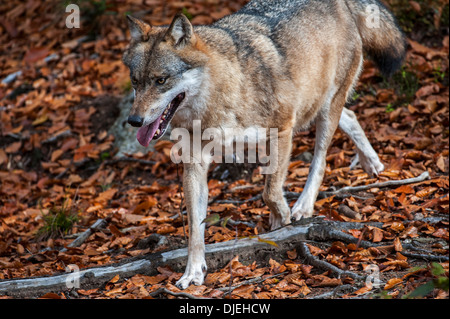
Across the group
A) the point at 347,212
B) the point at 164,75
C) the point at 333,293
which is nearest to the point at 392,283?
the point at 333,293

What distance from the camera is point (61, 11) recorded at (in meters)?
10.5

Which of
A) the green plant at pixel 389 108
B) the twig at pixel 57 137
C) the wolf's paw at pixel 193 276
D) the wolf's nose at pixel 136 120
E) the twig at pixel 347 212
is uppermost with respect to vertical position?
the wolf's nose at pixel 136 120

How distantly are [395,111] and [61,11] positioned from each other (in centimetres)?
683

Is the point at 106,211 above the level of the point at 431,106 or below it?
below

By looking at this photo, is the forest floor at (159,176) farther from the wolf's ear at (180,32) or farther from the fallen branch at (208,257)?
the wolf's ear at (180,32)

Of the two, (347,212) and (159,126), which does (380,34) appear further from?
(159,126)

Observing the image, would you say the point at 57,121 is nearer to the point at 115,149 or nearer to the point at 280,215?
the point at 115,149

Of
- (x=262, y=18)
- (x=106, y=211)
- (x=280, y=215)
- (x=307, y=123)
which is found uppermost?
(x=262, y=18)

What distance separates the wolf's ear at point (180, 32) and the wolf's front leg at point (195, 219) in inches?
40.9

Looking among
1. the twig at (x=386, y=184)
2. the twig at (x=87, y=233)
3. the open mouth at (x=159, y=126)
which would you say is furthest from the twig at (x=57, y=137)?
the twig at (x=386, y=184)

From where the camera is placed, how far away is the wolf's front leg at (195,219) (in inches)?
166

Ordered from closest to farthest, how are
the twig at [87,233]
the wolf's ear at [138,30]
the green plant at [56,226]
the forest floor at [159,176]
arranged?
the forest floor at [159,176], the wolf's ear at [138,30], the twig at [87,233], the green plant at [56,226]

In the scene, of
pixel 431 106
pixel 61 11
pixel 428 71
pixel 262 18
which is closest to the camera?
pixel 262 18
